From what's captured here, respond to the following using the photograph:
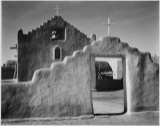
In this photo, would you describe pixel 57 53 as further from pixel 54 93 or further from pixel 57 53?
pixel 54 93

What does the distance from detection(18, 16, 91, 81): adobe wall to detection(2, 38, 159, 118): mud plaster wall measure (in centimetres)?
782

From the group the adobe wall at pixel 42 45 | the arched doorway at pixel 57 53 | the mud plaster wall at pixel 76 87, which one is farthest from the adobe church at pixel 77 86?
the arched doorway at pixel 57 53

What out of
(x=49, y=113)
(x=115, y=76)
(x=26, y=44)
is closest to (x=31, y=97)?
(x=49, y=113)

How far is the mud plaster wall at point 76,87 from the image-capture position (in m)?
7.50

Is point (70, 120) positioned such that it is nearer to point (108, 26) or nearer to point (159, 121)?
point (159, 121)

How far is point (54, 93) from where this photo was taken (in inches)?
305

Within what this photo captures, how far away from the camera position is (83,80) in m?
8.02

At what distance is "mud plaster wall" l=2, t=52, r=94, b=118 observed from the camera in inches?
293

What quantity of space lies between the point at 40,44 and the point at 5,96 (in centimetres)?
877

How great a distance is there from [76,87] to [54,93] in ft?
3.04

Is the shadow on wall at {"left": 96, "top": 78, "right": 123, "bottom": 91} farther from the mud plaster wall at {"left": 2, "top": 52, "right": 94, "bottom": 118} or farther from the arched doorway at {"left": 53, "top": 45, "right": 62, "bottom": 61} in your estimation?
the mud plaster wall at {"left": 2, "top": 52, "right": 94, "bottom": 118}

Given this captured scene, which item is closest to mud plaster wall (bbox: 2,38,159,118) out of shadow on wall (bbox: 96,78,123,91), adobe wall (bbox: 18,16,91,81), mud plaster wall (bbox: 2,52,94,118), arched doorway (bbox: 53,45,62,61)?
mud plaster wall (bbox: 2,52,94,118)

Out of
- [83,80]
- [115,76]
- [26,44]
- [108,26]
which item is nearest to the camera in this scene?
[83,80]

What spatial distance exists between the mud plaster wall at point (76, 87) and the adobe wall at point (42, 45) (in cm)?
782
